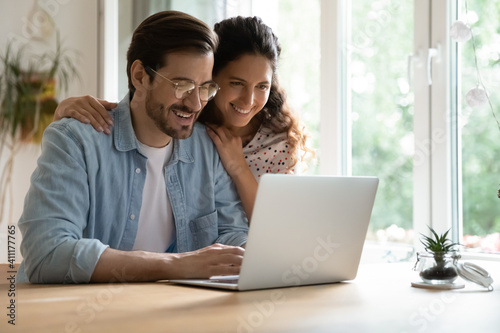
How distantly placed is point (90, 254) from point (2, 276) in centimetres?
39

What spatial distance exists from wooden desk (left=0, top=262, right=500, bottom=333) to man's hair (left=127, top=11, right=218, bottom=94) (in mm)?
686

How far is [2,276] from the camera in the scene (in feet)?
5.25

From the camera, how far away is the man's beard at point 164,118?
5.73 feet

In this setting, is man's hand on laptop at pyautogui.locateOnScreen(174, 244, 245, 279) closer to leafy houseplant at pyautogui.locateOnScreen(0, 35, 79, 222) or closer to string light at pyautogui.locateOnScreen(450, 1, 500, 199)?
string light at pyautogui.locateOnScreen(450, 1, 500, 199)

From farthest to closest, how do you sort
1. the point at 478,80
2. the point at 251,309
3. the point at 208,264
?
the point at 478,80
the point at 208,264
the point at 251,309

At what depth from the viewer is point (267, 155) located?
6.91ft

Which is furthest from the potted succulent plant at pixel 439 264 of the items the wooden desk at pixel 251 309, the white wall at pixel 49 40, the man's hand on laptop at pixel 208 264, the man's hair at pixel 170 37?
the white wall at pixel 49 40

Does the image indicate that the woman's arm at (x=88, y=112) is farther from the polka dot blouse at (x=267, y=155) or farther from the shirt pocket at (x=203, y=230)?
Answer: the polka dot blouse at (x=267, y=155)

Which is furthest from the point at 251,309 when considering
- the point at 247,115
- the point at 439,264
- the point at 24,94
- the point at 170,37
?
the point at 24,94

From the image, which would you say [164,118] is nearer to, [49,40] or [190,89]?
[190,89]

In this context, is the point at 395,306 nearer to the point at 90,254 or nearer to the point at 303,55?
the point at 90,254

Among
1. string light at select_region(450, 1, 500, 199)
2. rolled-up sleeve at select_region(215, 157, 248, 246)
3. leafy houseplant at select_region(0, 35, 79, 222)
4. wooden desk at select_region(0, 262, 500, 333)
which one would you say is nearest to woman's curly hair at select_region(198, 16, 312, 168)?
rolled-up sleeve at select_region(215, 157, 248, 246)

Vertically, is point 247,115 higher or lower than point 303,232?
higher

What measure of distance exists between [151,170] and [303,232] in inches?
24.8
